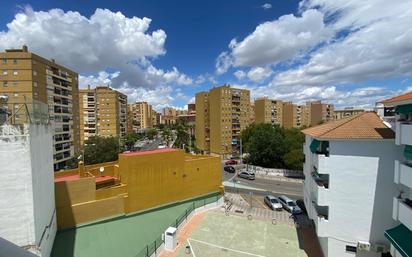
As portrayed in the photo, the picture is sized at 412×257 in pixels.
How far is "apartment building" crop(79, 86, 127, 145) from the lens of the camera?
236ft

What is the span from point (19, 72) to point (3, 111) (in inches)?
1506

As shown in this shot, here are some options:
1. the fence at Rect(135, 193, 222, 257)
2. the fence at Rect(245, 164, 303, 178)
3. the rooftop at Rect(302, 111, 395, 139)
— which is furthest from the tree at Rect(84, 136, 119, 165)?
the rooftop at Rect(302, 111, 395, 139)

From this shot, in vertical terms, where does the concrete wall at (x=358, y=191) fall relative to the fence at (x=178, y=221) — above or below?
above

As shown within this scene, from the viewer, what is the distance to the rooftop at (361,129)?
15.1 metres

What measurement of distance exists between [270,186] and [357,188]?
24140mm

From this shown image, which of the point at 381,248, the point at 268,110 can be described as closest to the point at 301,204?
the point at 381,248

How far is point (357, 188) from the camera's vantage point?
50.5 ft

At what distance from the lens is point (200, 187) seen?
27078mm

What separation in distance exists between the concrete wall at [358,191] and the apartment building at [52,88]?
36.3 metres

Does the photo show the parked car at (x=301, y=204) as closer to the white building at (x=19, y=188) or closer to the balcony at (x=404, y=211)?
the balcony at (x=404, y=211)

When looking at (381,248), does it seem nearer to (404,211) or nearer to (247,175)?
(404,211)

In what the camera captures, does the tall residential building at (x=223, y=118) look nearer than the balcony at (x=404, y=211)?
No

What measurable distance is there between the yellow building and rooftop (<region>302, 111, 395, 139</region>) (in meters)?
13.6

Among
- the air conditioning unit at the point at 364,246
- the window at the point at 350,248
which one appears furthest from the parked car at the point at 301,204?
the air conditioning unit at the point at 364,246
